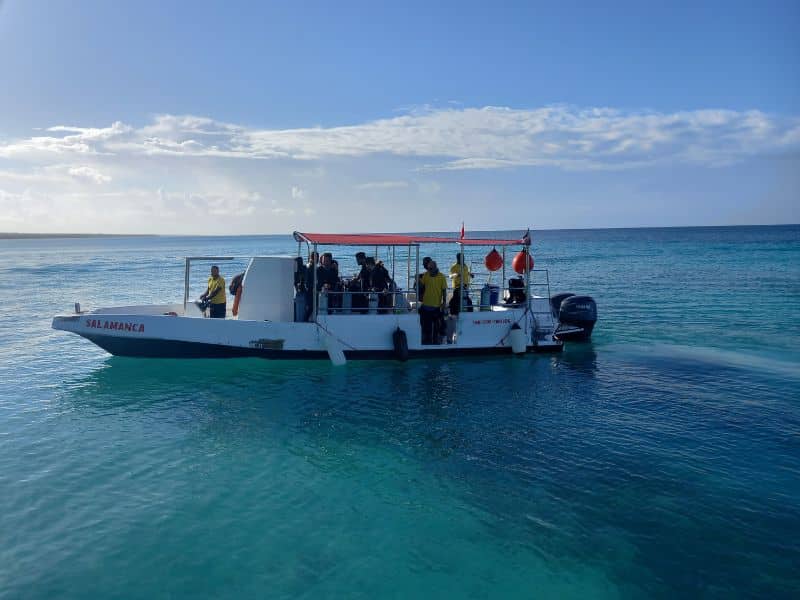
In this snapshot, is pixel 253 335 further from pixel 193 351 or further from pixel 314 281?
pixel 314 281

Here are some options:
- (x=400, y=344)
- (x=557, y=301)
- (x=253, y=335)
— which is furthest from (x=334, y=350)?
(x=557, y=301)

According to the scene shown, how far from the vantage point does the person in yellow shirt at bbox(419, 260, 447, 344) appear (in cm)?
1451

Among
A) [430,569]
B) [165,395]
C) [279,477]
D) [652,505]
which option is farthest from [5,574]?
[652,505]

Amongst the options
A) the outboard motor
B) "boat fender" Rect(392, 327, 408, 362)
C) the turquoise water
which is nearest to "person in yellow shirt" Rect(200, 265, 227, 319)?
the turquoise water

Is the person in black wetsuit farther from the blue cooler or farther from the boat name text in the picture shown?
the blue cooler

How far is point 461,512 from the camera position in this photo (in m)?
7.23

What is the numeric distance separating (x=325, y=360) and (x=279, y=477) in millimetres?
6617

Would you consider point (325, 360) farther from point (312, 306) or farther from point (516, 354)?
point (516, 354)

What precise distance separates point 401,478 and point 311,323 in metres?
6.74

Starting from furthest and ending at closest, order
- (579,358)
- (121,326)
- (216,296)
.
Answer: (579,358) → (216,296) → (121,326)

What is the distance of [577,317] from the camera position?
18.0 m

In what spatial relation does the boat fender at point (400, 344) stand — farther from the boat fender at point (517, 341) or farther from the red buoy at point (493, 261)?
the red buoy at point (493, 261)

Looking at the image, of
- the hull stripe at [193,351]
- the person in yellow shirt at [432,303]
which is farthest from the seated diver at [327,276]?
the person in yellow shirt at [432,303]

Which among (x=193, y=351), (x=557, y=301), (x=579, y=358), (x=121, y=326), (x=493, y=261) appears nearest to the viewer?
(x=121, y=326)
